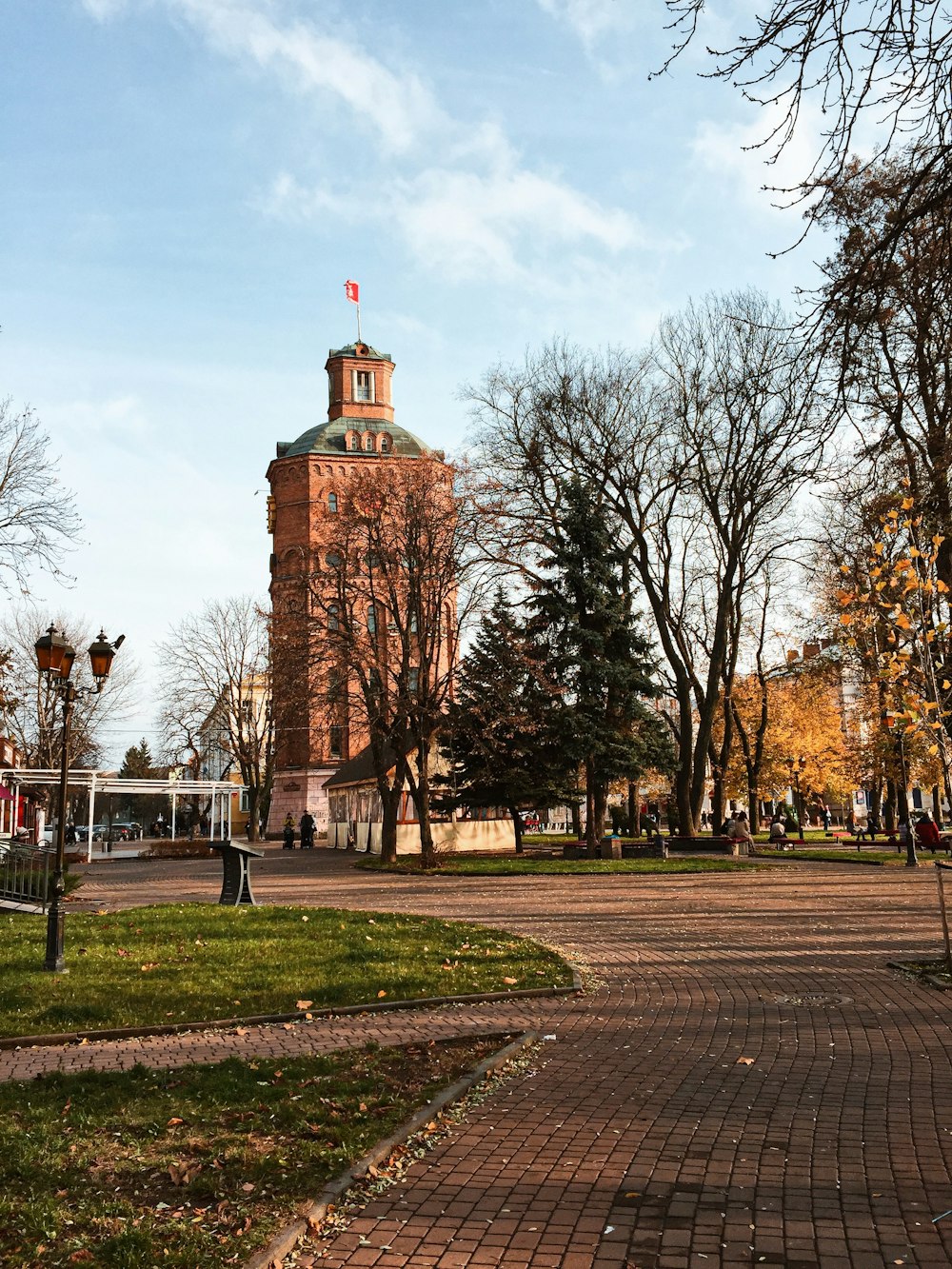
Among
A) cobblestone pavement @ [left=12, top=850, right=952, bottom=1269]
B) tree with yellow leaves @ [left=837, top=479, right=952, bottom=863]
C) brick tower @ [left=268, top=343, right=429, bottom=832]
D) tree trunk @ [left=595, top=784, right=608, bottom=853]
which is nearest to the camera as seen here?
cobblestone pavement @ [left=12, top=850, right=952, bottom=1269]

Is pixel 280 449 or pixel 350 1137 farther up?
pixel 280 449

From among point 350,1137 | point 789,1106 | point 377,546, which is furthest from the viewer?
point 377,546

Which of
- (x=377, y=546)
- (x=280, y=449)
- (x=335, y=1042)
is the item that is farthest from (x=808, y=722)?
(x=335, y=1042)

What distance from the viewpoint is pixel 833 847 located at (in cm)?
4216

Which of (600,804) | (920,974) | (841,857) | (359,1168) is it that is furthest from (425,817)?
(359,1168)

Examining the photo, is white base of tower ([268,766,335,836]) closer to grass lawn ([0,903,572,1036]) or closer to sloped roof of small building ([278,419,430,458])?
sloped roof of small building ([278,419,430,458])

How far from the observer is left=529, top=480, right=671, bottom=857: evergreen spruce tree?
35500mm

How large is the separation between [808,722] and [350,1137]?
5185 centimetres

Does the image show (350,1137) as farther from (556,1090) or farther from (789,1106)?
(789,1106)

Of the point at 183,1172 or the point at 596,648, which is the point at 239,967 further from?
the point at 596,648

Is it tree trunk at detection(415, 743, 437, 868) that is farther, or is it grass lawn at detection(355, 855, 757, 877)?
tree trunk at detection(415, 743, 437, 868)

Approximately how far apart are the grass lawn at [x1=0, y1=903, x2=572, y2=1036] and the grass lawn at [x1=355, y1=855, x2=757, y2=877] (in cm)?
1372


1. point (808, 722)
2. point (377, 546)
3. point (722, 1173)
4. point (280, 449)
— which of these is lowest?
point (722, 1173)

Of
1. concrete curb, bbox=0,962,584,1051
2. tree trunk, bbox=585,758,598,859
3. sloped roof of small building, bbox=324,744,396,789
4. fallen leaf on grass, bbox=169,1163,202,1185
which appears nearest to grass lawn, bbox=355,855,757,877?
tree trunk, bbox=585,758,598,859
